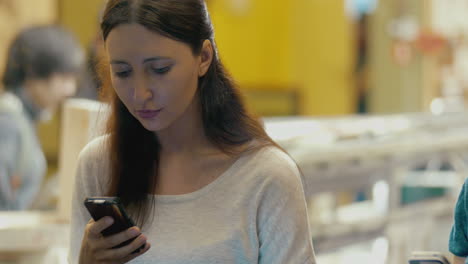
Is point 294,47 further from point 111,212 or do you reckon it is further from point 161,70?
point 111,212

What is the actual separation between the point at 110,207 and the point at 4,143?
2296 millimetres

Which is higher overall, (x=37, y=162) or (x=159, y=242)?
(x=159, y=242)

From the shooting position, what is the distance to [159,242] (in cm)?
167

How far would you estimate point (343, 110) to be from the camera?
34.8ft

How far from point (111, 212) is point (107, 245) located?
8 centimetres

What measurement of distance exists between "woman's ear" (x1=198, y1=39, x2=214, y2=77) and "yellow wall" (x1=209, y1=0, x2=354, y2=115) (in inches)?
338

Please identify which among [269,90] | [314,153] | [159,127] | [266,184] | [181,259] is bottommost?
[269,90]

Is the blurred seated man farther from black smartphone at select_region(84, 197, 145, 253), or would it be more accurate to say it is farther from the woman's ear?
black smartphone at select_region(84, 197, 145, 253)

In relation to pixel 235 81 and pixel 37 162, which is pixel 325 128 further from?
pixel 235 81

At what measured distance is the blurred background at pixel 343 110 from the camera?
3.39 m

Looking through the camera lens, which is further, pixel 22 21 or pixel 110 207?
pixel 22 21

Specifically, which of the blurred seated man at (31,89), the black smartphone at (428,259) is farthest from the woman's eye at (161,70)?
the blurred seated man at (31,89)

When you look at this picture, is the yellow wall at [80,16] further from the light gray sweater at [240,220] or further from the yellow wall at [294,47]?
the light gray sweater at [240,220]

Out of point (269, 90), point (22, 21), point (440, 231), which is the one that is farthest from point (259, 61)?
point (440, 231)
